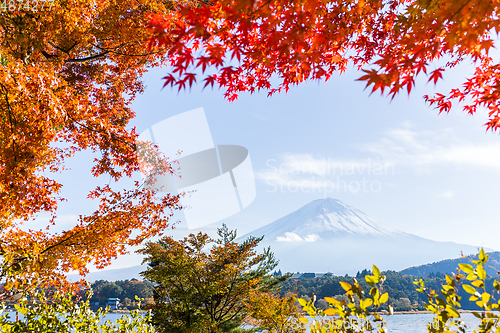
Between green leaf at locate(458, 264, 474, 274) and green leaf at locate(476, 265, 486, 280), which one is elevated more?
green leaf at locate(458, 264, 474, 274)

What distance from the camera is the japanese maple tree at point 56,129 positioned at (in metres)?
3.62

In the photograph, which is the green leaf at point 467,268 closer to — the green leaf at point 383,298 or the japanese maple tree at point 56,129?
the green leaf at point 383,298

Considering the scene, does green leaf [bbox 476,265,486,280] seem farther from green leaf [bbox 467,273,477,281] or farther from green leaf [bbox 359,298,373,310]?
green leaf [bbox 359,298,373,310]

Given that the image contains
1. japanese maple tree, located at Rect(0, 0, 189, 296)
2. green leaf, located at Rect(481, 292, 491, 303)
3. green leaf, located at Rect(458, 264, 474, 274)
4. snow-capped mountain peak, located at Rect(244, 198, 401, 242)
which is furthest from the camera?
snow-capped mountain peak, located at Rect(244, 198, 401, 242)

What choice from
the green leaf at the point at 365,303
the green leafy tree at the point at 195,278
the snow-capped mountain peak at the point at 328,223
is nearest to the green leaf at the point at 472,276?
the green leaf at the point at 365,303

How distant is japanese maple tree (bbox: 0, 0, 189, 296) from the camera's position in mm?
3615

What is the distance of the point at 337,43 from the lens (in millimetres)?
3850

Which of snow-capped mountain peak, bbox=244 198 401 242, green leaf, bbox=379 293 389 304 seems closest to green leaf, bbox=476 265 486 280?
green leaf, bbox=379 293 389 304

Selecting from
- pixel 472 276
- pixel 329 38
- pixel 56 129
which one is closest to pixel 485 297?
pixel 472 276

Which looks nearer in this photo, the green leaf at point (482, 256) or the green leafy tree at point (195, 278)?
the green leaf at point (482, 256)

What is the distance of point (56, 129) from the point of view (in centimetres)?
429

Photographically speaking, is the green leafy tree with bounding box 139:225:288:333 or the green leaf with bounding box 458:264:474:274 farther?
the green leafy tree with bounding box 139:225:288:333

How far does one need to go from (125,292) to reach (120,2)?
3734cm

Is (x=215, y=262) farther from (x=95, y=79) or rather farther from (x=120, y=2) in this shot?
(x=120, y=2)
